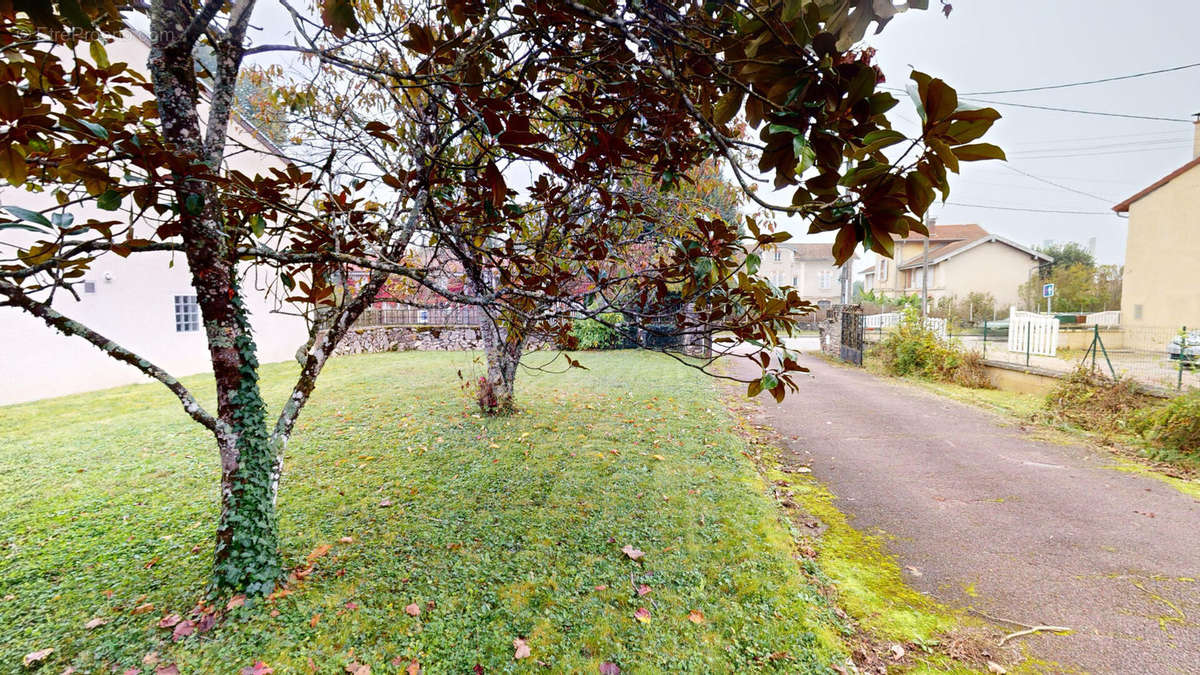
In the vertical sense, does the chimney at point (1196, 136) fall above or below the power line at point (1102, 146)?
below

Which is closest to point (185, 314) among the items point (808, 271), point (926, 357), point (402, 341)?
point (402, 341)

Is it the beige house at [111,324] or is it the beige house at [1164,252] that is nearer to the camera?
the beige house at [111,324]

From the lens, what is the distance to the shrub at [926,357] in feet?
31.4

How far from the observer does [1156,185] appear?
14.5 m

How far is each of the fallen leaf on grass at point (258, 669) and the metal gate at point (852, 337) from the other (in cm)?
1362

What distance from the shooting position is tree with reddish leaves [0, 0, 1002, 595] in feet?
3.52

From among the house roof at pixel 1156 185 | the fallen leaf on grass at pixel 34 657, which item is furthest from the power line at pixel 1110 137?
the fallen leaf on grass at pixel 34 657

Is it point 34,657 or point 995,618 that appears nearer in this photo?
point 34,657

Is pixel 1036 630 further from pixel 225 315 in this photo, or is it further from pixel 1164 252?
pixel 1164 252

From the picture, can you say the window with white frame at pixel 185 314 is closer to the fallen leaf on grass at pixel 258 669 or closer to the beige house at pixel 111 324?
the beige house at pixel 111 324

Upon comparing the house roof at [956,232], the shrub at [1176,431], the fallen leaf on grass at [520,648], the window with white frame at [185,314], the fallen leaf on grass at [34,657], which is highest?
the house roof at [956,232]

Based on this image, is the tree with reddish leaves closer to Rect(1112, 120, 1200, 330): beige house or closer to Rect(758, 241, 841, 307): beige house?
Rect(1112, 120, 1200, 330): beige house

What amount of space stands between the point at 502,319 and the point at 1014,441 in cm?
629

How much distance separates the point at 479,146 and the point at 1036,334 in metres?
12.1
